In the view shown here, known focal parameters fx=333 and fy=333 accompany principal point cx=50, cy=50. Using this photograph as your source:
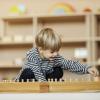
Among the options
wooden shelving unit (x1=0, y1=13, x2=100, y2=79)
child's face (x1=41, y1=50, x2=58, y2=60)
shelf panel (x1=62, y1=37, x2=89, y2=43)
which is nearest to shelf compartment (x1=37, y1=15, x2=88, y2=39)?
wooden shelving unit (x1=0, y1=13, x2=100, y2=79)

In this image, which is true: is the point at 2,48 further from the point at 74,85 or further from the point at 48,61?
the point at 74,85

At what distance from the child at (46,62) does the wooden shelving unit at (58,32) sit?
173 centimetres

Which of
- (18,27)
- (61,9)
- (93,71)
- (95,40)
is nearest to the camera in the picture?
(93,71)

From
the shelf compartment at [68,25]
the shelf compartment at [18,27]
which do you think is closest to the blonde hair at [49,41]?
the shelf compartment at [68,25]

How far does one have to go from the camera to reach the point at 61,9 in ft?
11.5

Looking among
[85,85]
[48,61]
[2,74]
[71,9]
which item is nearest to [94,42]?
[71,9]

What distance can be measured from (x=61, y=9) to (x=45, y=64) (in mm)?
1989

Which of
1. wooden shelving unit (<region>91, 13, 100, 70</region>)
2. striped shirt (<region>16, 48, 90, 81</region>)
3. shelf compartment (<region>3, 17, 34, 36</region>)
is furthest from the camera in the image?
shelf compartment (<region>3, 17, 34, 36</region>)

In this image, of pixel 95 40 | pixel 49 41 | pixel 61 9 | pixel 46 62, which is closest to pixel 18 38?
pixel 61 9

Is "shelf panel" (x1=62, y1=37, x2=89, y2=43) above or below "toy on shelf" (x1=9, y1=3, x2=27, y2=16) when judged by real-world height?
below

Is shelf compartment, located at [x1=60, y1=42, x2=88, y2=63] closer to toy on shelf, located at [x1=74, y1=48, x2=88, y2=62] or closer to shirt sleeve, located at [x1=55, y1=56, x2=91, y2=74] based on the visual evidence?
toy on shelf, located at [x1=74, y1=48, x2=88, y2=62]

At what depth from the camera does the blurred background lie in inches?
133

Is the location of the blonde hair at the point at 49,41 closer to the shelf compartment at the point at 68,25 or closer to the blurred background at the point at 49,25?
the blurred background at the point at 49,25

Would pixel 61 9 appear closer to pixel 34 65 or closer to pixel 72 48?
pixel 72 48
